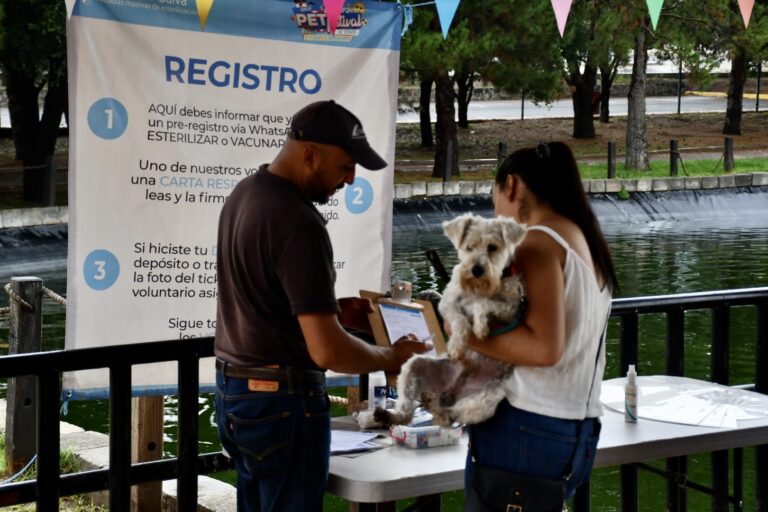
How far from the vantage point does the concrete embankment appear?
18703mm

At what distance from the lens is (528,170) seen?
3.03m

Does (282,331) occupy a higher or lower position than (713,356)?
higher

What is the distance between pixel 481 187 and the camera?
2352 centimetres

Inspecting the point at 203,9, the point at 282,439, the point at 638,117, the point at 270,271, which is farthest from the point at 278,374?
the point at 638,117

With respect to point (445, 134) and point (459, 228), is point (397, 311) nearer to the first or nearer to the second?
point (459, 228)

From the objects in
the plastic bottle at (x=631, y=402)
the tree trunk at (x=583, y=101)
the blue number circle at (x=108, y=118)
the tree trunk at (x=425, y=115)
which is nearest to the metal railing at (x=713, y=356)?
the plastic bottle at (x=631, y=402)

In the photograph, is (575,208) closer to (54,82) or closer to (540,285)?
(540,285)

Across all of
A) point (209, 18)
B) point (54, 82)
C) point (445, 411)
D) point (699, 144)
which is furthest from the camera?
point (699, 144)

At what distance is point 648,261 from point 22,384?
13314 millimetres

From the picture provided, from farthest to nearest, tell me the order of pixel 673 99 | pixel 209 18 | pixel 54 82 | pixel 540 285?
pixel 673 99
pixel 54 82
pixel 209 18
pixel 540 285

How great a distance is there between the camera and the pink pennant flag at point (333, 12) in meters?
4.93

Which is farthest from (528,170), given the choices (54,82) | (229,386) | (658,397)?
(54,82)

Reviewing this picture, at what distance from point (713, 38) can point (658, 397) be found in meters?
32.8

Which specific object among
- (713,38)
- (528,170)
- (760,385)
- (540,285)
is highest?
(713,38)
